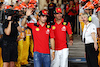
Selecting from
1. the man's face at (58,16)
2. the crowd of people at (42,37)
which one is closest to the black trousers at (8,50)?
the crowd of people at (42,37)

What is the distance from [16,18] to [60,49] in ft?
4.69

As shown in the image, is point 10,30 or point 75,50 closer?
point 10,30

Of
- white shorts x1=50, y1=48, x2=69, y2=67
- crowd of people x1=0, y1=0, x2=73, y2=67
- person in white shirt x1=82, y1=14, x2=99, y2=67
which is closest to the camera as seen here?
crowd of people x1=0, y1=0, x2=73, y2=67

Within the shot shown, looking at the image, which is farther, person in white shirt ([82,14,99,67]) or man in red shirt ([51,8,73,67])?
man in red shirt ([51,8,73,67])

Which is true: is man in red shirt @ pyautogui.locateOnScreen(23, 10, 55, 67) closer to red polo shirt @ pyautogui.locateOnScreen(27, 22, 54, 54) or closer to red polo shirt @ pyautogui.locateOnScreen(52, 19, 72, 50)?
red polo shirt @ pyautogui.locateOnScreen(27, 22, 54, 54)

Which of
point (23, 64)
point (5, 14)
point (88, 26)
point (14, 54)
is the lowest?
point (23, 64)

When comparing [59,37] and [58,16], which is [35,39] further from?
[58,16]

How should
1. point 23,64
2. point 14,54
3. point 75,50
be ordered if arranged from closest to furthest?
point 14,54
point 23,64
point 75,50

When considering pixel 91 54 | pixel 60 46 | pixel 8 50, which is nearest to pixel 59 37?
pixel 60 46

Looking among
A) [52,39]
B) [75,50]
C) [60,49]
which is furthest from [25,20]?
[75,50]

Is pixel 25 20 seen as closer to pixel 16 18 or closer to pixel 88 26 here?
pixel 16 18

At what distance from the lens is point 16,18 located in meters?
4.41

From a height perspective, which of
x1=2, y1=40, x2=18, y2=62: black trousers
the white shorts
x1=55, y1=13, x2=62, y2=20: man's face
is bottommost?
the white shorts

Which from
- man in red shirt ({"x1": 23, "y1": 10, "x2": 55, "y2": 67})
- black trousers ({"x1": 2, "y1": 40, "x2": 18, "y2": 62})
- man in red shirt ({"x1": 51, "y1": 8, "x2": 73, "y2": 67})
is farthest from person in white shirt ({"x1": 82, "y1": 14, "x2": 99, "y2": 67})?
black trousers ({"x1": 2, "y1": 40, "x2": 18, "y2": 62})
